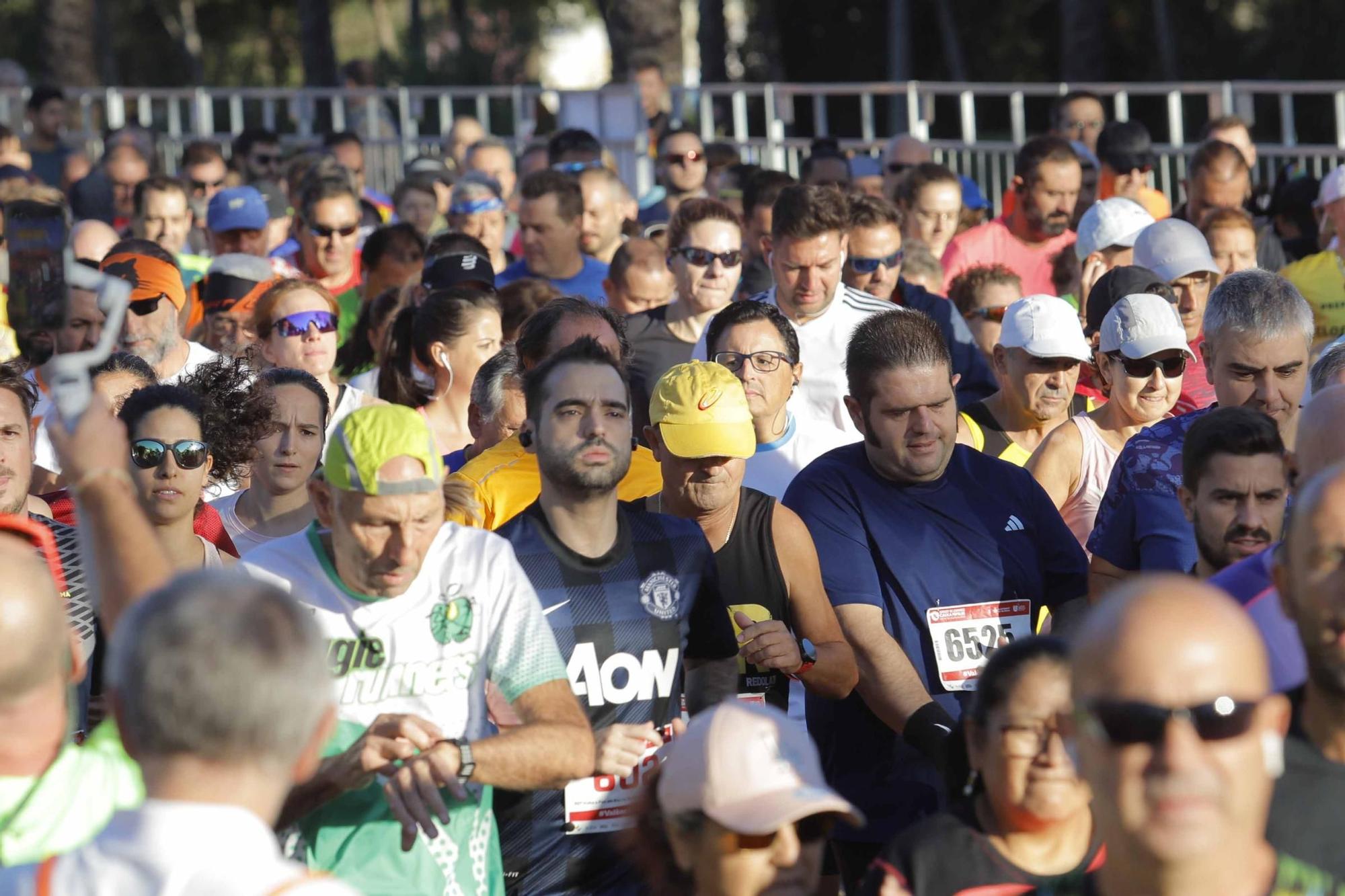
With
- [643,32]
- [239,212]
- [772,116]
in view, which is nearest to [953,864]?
[239,212]

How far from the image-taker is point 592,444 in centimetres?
459

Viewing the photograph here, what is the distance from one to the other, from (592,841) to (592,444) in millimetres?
958

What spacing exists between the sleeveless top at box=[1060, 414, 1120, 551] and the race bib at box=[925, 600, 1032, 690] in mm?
908

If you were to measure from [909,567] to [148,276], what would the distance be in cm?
401

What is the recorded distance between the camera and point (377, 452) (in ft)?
13.3

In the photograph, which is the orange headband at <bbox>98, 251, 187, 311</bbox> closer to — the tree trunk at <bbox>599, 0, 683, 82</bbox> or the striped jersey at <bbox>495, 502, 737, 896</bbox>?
the striped jersey at <bbox>495, 502, 737, 896</bbox>

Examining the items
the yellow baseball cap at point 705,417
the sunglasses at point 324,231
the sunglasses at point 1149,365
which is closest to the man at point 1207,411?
the sunglasses at point 1149,365

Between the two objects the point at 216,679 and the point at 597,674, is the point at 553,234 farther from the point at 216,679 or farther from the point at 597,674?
the point at 216,679

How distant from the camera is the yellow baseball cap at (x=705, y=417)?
506 cm

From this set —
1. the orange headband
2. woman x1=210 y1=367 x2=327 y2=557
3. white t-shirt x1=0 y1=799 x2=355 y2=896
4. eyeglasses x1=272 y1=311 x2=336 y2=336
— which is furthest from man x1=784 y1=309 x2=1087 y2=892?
the orange headband

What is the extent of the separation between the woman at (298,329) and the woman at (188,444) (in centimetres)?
134

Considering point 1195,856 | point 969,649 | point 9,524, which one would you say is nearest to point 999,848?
point 1195,856

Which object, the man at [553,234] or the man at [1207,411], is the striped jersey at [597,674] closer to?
the man at [1207,411]

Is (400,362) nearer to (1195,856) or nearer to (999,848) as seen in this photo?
(999,848)
